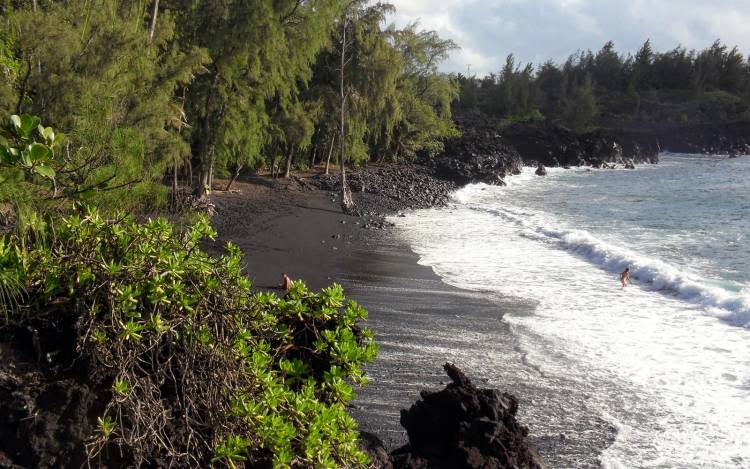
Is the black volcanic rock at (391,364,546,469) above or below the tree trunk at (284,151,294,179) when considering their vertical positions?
below

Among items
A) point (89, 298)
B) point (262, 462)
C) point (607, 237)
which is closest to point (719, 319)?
point (607, 237)

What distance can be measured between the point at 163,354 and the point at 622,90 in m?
96.2

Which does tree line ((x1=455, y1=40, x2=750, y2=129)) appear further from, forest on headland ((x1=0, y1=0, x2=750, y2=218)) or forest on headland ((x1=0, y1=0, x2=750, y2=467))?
forest on headland ((x1=0, y1=0, x2=750, y2=467))

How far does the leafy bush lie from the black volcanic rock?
1.34 m

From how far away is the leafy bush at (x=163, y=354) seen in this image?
8.94 ft

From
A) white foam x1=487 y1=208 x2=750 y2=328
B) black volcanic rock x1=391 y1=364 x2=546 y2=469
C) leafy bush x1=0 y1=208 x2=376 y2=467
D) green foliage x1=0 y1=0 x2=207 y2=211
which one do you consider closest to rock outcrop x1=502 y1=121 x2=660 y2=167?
white foam x1=487 y1=208 x2=750 y2=328

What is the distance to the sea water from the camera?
6402 mm

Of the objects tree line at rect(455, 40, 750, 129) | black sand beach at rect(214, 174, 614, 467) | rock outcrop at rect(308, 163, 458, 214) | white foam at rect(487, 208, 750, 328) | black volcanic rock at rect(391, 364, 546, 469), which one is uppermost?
tree line at rect(455, 40, 750, 129)

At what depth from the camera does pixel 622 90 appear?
87.8m

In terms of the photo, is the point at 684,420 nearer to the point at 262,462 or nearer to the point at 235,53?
the point at 262,462

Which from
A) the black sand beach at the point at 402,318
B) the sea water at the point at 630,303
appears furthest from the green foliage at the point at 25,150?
the sea water at the point at 630,303

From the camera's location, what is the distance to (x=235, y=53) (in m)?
17.3

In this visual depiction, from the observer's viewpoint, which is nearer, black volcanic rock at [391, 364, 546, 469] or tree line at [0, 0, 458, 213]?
black volcanic rock at [391, 364, 546, 469]

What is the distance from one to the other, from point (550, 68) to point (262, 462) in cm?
A: 9943
